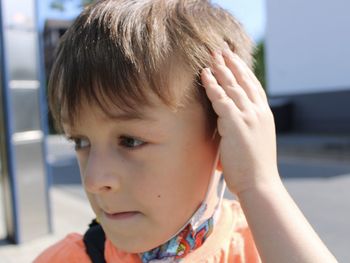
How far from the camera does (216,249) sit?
43.7 inches

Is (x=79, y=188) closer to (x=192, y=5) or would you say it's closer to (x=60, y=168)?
(x=60, y=168)

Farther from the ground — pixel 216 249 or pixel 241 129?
pixel 241 129

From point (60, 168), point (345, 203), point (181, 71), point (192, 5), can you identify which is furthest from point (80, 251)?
point (60, 168)

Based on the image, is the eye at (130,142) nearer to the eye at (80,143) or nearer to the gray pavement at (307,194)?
the eye at (80,143)

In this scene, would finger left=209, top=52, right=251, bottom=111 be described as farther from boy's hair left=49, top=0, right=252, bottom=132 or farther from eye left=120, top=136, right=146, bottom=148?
eye left=120, top=136, right=146, bottom=148

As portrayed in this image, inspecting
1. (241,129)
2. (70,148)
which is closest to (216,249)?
(241,129)

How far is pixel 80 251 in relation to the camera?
117 centimetres

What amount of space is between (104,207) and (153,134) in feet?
0.67

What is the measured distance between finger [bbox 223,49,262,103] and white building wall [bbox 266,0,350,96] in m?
13.5

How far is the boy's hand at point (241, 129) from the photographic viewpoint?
3.14 feet

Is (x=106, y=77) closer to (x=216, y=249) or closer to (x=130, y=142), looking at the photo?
(x=130, y=142)

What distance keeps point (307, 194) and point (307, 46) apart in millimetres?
9656

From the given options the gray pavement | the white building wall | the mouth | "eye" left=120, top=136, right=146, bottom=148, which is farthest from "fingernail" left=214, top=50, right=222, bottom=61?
the white building wall

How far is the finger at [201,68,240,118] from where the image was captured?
0.97 meters
